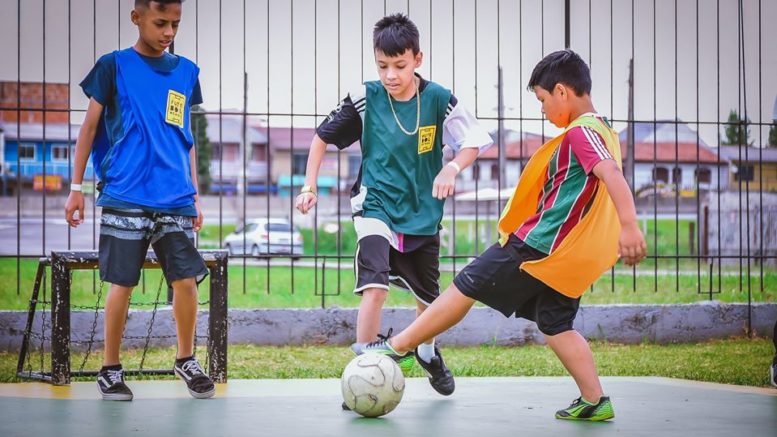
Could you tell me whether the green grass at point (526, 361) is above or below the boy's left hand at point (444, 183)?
below

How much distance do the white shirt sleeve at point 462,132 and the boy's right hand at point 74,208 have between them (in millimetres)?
1596

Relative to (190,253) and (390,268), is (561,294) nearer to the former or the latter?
(390,268)

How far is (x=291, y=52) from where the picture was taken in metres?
7.12

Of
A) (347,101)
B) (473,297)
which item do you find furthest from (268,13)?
(473,297)

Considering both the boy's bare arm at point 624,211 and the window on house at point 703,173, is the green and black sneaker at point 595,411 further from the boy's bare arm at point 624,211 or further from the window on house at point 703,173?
the window on house at point 703,173

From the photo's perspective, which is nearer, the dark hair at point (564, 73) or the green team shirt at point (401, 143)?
the dark hair at point (564, 73)

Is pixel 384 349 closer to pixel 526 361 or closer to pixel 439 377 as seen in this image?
pixel 439 377

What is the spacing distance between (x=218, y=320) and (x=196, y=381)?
62 centimetres

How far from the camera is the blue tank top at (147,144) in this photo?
449 centimetres

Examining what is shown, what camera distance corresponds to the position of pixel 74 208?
14.9 ft

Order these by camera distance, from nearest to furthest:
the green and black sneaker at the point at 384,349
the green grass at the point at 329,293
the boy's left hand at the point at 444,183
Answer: the green and black sneaker at the point at 384,349
the boy's left hand at the point at 444,183
the green grass at the point at 329,293

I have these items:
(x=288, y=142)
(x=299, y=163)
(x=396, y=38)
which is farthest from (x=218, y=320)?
(x=299, y=163)

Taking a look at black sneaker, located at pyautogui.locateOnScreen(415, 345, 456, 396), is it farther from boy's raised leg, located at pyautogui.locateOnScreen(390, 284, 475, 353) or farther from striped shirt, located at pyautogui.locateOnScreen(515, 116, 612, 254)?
striped shirt, located at pyautogui.locateOnScreen(515, 116, 612, 254)

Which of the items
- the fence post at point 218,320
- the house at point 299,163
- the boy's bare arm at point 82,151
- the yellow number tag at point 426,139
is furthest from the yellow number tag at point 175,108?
the house at point 299,163
